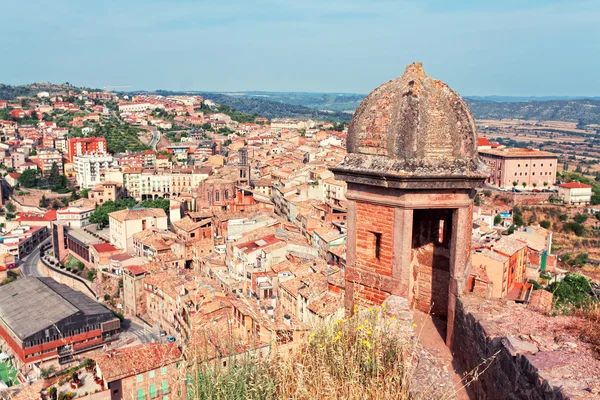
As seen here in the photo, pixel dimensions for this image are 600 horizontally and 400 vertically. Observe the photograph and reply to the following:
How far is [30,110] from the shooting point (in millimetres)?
123438

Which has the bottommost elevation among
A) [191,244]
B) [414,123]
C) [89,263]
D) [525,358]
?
[89,263]

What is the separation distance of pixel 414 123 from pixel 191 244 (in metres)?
38.8

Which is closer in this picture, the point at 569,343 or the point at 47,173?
the point at 569,343

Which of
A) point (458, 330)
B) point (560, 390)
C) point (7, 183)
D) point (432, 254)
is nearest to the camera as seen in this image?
point (560, 390)

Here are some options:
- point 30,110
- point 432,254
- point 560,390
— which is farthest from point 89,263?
point 30,110

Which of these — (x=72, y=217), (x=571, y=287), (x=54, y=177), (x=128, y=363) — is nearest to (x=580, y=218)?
(x=571, y=287)

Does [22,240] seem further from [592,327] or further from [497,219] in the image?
[592,327]

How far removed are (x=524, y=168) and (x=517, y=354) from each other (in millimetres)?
72281

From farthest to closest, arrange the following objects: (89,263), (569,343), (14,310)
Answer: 1. (89,263)
2. (14,310)
3. (569,343)

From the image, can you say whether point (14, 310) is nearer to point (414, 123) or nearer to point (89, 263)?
point (89, 263)

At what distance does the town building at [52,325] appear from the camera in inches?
1266

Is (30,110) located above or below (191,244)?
above

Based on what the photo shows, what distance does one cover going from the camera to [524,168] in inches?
2795

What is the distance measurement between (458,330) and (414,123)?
2.37 m
